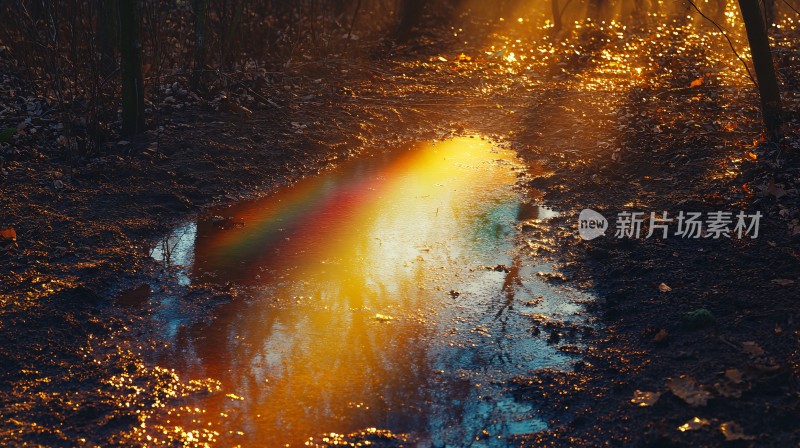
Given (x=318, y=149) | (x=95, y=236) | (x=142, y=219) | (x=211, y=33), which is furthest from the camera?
(x=211, y=33)

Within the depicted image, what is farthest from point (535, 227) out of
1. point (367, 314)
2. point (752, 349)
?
point (752, 349)

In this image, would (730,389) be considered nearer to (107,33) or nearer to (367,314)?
(367,314)

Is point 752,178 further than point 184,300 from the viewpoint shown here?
Yes

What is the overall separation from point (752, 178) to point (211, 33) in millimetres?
8129

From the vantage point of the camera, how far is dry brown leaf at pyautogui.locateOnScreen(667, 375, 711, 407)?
3961 mm

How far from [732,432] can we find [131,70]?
23.6ft

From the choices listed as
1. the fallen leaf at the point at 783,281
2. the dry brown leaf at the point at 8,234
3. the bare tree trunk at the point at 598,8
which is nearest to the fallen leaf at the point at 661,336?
the fallen leaf at the point at 783,281

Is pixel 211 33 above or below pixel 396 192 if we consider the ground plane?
above

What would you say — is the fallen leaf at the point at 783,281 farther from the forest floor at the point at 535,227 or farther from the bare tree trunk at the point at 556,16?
the bare tree trunk at the point at 556,16

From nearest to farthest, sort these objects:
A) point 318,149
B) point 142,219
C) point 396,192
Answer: point 142,219 → point 396,192 → point 318,149

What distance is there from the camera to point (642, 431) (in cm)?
389

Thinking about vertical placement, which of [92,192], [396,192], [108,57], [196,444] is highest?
[108,57]

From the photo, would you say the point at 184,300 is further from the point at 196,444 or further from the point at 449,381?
the point at 449,381

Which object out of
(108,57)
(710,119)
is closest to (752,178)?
(710,119)
